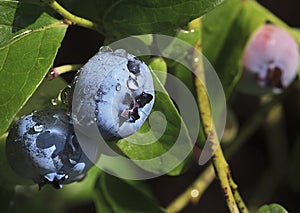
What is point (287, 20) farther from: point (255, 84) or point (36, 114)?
point (36, 114)

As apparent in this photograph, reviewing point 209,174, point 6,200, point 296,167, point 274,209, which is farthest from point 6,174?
point 296,167

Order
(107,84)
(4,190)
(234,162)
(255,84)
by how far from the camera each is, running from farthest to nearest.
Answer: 1. (234,162)
2. (255,84)
3. (4,190)
4. (107,84)

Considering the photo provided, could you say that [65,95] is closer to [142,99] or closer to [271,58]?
[142,99]

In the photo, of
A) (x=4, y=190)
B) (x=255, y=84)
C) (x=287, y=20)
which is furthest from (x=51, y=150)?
(x=287, y=20)

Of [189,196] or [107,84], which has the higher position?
[107,84]

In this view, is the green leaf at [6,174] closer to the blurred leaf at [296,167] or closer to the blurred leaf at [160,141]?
the blurred leaf at [160,141]

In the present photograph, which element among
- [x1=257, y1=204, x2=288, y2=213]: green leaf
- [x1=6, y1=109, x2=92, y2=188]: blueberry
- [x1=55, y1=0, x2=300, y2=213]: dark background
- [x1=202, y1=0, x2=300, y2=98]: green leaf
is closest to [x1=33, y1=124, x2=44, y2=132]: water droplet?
[x1=6, y1=109, x2=92, y2=188]: blueberry

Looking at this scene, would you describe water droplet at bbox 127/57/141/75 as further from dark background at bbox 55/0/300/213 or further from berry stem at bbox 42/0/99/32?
dark background at bbox 55/0/300/213
